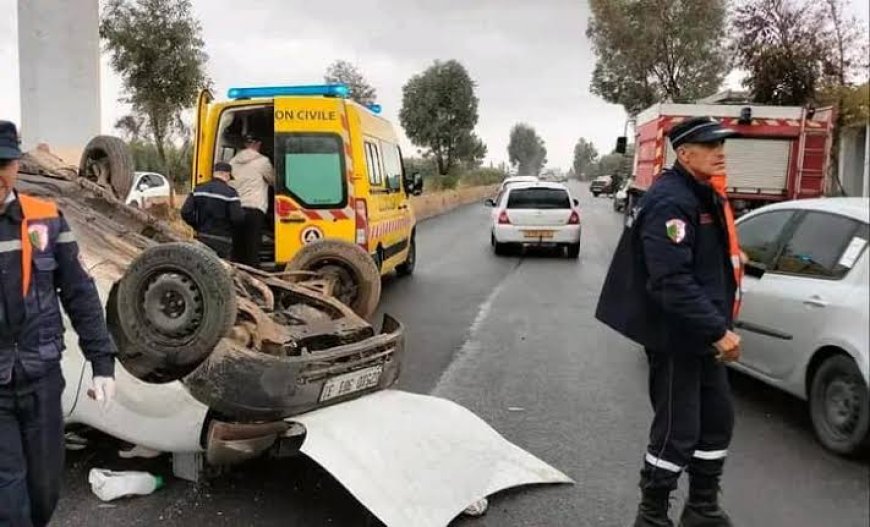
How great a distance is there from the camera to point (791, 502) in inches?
155

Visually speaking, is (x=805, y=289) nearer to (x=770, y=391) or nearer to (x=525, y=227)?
(x=770, y=391)

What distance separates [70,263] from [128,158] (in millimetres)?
2924

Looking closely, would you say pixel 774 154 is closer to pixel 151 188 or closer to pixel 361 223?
pixel 361 223

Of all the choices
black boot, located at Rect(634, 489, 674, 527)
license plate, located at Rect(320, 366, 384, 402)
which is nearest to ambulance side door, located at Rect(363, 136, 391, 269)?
license plate, located at Rect(320, 366, 384, 402)

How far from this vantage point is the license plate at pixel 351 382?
157 inches

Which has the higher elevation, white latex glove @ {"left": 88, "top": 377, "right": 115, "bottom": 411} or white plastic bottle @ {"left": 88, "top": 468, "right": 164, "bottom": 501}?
white latex glove @ {"left": 88, "top": 377, "right": 115, "bottom": 411}

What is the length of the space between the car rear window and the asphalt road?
657 cm

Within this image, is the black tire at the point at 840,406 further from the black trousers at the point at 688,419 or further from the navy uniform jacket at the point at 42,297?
the navy uniform jacket at the point at 42,297

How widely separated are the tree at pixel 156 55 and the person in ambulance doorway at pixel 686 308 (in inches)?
703

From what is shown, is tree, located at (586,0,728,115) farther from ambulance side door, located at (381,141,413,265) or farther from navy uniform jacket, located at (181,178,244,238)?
navy uniform jacket, located at (181,178,244,238)

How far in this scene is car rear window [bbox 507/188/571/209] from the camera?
15.9 meters

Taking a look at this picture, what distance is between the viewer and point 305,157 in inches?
340

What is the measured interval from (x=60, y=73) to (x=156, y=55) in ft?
31.4

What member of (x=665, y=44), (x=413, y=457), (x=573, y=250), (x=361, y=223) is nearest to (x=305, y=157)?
(x=361, y=223)
